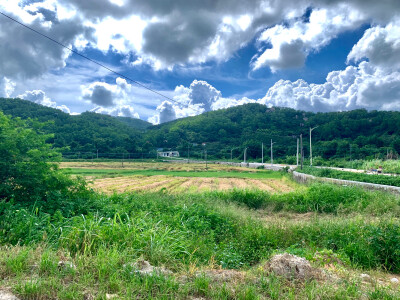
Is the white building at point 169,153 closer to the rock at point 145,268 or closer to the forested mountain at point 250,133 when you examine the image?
the forested mountain at point 250,133

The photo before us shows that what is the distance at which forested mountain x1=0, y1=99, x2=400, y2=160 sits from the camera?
62.6 meters

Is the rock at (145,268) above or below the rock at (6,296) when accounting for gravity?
below

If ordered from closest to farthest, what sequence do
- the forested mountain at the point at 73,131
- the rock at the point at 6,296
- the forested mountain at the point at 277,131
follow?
the rock at the point at 6,296
the forested mountain at the point at 73,131
the forested mountain at the point at 277,131

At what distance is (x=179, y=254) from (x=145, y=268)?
1.05 m

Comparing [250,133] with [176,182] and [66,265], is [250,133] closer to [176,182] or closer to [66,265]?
[176,182]

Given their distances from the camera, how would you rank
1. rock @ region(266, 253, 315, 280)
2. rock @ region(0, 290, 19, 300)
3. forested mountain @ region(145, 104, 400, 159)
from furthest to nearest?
1. forested mountain @ region(145, 104, 400, 159)
2. rock @ region(266, 253, 315, 280)
3. rock @ region(0, 290, 19, 300)

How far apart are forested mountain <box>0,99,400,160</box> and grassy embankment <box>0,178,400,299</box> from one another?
2136 inches

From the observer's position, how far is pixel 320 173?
24.8 meters

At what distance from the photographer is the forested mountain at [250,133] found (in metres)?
62.6

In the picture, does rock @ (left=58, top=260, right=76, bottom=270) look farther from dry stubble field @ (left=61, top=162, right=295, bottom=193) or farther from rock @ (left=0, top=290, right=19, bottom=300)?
dry stubble field @ (left=61, top=162, right=295, bottom=193)

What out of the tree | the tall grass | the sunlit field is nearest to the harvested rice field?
the tall grass

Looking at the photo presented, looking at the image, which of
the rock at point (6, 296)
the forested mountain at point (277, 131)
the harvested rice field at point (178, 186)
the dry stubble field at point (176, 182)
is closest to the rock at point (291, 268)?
the rock at point (6, 296)

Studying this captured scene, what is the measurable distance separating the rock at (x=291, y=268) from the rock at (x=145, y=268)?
5.56 ft

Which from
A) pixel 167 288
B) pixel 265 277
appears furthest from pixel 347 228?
pixel 167 288
